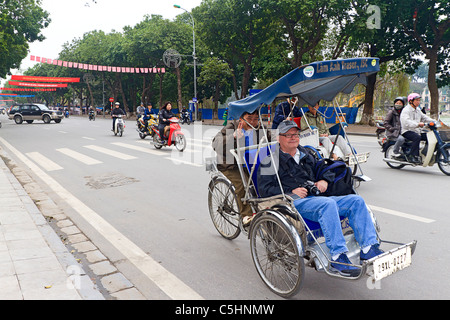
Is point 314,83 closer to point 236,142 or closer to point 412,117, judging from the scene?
point 236,142

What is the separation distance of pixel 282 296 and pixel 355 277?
0.63m

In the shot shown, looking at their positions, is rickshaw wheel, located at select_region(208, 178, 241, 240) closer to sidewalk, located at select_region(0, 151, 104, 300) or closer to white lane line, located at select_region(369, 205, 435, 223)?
sidewalk, located at select_region(0, 151, 104, 300)

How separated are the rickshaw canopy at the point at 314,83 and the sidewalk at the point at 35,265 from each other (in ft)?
7.12

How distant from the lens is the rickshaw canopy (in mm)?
3449

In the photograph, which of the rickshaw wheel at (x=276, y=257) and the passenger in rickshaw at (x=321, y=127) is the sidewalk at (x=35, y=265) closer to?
the rickshaw wheel at (x=276, y=257)

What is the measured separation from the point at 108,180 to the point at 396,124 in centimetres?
637

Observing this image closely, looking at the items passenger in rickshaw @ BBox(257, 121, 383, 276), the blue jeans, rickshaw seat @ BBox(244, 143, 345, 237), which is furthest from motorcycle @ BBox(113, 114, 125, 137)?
the blue jeans

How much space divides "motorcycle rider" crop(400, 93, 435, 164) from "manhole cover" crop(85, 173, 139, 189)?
18.8 feet

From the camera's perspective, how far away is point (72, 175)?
9.08 metres

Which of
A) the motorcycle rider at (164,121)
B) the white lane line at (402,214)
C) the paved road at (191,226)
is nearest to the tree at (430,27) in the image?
the motorcycle rider at (164,121)

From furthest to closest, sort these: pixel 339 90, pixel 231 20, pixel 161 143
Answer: pixel 231 20 < pixel 161 143 < pixel 339 90

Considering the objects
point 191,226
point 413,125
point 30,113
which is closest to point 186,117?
point 30,113
